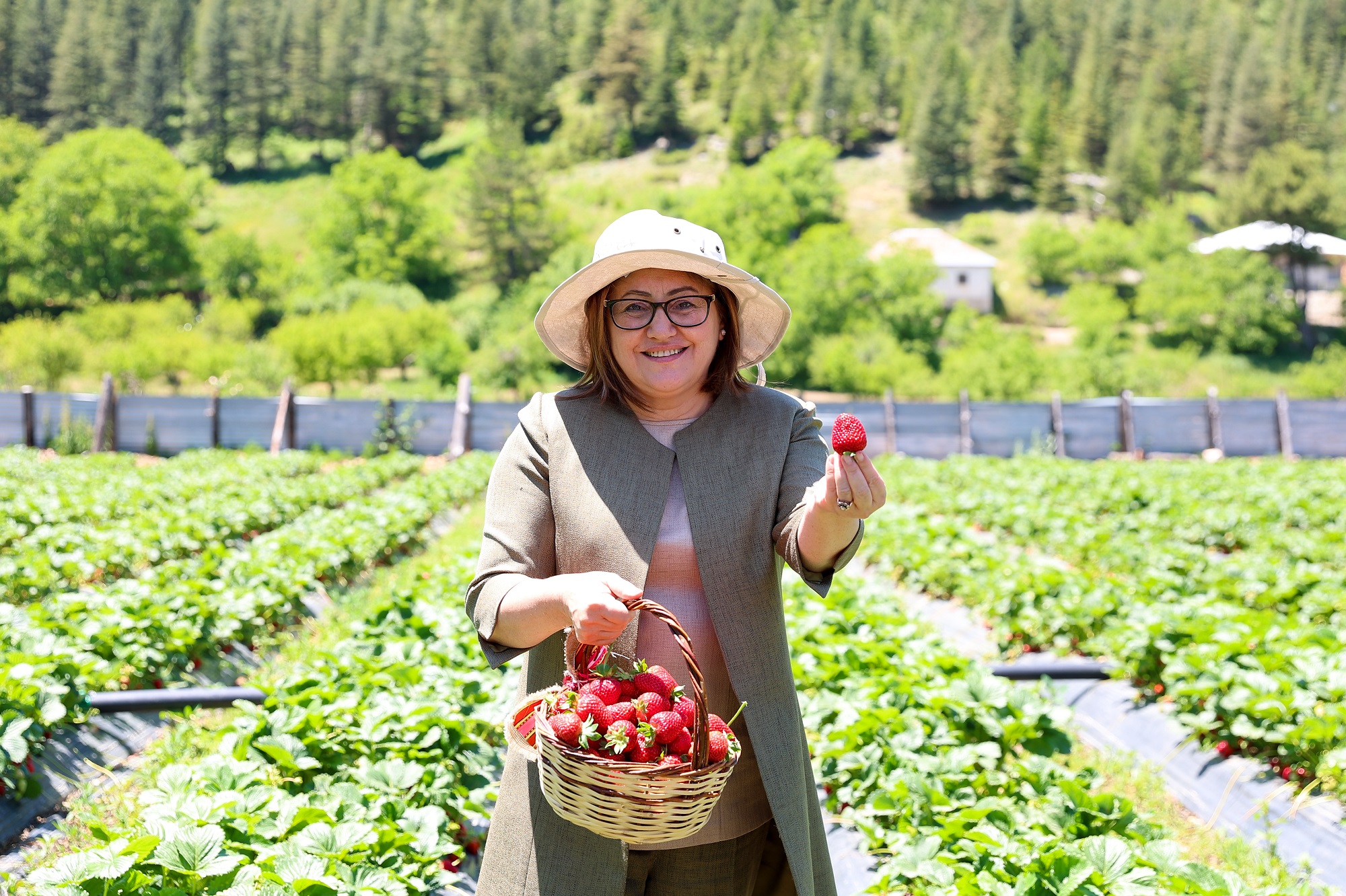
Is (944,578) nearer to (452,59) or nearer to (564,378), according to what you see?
(564,378)

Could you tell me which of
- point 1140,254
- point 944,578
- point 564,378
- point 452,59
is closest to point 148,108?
point 452,59

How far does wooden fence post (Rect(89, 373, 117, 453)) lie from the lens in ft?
65.1

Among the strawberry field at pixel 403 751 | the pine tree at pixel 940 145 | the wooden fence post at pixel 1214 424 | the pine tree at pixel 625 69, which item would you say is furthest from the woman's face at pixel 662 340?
the pine tree at pixel 625 69

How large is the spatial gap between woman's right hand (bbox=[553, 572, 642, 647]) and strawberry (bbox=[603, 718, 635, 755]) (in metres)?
0.14

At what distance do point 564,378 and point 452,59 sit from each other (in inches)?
2528

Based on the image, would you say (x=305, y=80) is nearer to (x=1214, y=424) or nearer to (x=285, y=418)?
(x=285, y=418)

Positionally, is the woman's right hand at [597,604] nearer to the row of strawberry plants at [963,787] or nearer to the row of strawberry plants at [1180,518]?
the row of strawberry plants at [963,787]

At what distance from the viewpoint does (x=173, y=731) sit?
4.50 metres

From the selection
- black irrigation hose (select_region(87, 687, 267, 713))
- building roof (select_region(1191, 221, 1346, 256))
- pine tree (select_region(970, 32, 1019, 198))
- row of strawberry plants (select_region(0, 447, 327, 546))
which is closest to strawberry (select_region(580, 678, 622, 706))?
black irrigation hose (select_region(87, 687, 267, 713))

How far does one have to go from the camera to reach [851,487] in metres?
1.68

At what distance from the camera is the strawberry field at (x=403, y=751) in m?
2.76

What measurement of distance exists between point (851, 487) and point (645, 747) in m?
0.55

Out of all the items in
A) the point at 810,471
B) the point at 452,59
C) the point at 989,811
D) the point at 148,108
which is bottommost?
the point at 989,811

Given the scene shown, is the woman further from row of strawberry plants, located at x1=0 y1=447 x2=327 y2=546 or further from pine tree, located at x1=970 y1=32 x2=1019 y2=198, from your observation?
pine tree, located at x1=970 y1=32 x2=1019 y2=198
